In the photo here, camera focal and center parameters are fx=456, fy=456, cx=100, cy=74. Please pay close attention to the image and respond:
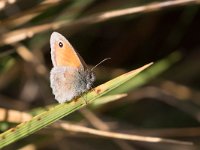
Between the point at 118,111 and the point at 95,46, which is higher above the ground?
the point at 95,46

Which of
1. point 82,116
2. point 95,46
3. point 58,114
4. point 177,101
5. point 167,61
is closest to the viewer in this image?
point 58,114

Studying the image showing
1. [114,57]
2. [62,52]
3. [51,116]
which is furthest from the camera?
[114,57]

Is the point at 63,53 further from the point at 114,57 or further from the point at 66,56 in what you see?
the point at 114,57

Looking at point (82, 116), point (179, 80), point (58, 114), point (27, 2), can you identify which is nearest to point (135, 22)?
point (179, 80)

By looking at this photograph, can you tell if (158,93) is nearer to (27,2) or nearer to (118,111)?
(118,111)

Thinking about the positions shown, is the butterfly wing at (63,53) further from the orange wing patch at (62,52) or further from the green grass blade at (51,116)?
the green grass blade at (51,116)

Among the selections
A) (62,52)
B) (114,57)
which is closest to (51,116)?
(62,52)

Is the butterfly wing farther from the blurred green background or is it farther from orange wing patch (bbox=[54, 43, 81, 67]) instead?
the blurred green background
